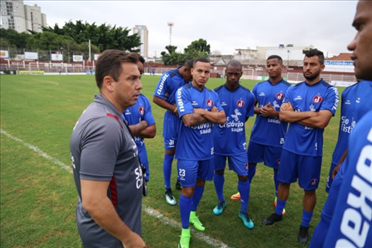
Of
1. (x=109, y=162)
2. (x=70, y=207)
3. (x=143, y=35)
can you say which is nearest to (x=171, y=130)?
(x=70, y=207)

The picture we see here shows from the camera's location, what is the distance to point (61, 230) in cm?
370

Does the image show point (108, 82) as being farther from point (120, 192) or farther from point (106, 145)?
point (120, 192)

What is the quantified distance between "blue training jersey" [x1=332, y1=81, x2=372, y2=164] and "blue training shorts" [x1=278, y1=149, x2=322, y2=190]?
1.13 ft

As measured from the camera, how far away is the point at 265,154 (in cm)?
466

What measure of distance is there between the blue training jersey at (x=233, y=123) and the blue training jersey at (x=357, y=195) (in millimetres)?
3408

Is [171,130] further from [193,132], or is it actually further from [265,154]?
[265,154]

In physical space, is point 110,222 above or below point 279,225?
above

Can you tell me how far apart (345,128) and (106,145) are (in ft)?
10.2

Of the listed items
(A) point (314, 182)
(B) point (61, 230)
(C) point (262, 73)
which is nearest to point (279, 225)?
(A) point (314, 182)

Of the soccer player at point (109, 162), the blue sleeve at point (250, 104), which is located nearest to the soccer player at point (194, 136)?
the blue sleeve at point (250, 104)

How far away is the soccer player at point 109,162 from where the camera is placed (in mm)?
1507

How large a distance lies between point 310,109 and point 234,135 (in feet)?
3.96

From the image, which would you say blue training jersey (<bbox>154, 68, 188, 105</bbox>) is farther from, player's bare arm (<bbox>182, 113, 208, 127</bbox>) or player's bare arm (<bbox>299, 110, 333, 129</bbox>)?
player's bare arm (<bbox>299, 110, 333, 129</bbox>)

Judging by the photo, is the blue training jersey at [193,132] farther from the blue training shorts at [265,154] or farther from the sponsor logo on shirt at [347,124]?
the sponsor logo on shirt at [347,124]
